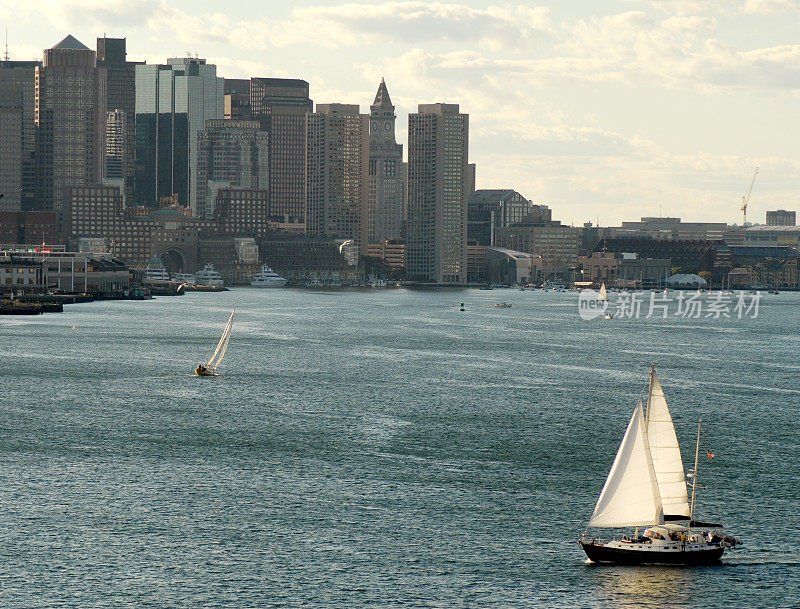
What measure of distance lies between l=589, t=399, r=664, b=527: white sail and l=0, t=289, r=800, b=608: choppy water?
105 inches

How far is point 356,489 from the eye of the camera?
8356cm

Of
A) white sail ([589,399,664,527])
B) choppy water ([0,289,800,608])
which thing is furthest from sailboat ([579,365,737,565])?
choppy water ([0,289,800,608])

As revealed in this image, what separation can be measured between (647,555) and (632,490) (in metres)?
3.44

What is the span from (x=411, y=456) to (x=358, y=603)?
112ft

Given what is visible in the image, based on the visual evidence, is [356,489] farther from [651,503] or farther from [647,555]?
[651,503]

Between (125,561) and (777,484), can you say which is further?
(777,484)

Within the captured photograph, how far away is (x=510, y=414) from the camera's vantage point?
118562mm

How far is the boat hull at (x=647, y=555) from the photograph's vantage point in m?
65.2

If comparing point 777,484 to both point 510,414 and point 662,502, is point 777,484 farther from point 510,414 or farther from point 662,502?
point 510,414

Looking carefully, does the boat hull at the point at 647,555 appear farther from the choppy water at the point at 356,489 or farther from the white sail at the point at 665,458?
the white sail at the point at 665,458

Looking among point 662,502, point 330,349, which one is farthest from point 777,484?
point 330,349

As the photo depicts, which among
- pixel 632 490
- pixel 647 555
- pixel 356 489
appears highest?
pixel 632 490

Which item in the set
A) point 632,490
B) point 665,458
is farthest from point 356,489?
point 665,458

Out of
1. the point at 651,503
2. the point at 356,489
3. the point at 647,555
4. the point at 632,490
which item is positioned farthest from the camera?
the point at 356,489
